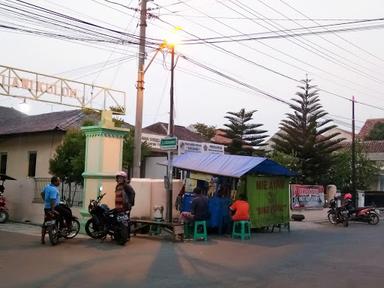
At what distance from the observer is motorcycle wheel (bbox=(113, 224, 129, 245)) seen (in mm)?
13305

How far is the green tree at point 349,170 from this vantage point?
142ft

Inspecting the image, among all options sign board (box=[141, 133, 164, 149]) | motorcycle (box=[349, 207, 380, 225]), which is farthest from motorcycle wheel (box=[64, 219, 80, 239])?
motorcycle (box=[349, 207, 380, 225])

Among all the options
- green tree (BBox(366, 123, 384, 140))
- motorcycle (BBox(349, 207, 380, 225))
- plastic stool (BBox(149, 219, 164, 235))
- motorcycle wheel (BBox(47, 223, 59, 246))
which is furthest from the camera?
green tree (BBox(366, 123, 384, 140))

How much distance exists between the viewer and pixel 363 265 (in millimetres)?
11188

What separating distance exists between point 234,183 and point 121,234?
5291 mm

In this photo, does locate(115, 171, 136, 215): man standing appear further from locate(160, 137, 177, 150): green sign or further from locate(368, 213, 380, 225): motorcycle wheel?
locate(368, 213, 380, 225): motorcycle wheel

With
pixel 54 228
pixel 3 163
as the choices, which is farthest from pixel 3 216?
pixel 3 163

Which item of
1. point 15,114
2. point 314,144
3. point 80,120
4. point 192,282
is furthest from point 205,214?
point 314,144

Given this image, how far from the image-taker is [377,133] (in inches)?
2707

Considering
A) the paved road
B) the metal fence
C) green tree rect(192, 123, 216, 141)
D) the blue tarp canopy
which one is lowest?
the paved road

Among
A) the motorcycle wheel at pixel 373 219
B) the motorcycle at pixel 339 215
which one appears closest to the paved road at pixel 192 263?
the motorcycle at pixel 339 215

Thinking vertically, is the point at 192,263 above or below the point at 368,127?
below

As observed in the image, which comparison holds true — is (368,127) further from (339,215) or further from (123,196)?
(123,196)

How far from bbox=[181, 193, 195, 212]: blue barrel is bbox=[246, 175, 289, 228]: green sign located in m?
2.02
